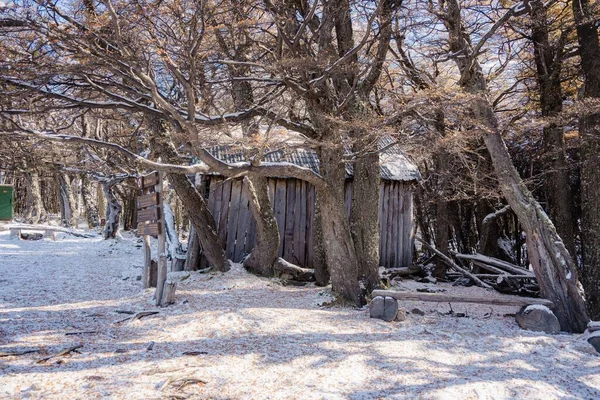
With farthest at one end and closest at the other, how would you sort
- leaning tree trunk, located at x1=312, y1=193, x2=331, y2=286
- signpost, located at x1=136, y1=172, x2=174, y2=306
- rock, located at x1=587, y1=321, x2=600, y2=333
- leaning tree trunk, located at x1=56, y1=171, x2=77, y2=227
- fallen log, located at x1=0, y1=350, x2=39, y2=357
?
leaning tree trunk, located at x1=56, y1=171, x2=77, y2=227
leaning tree trunk, located at x1=312, y1=193, x2=331, y2=286
signpost, located at x1=136, y1=172, x2=174, y2=306
rock, located at x1=587, y1=321, x2=600, y2=333
fallen log, located at x1=0, y1=350, x2=39, y2=357

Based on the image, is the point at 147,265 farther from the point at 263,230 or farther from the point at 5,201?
the point at 5,201

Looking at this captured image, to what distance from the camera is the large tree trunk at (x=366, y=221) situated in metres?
6.81

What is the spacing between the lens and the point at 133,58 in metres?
4.97

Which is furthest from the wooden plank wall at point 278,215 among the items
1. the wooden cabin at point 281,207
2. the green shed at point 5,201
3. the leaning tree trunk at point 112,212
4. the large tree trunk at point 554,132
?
the green shed at point 5,201

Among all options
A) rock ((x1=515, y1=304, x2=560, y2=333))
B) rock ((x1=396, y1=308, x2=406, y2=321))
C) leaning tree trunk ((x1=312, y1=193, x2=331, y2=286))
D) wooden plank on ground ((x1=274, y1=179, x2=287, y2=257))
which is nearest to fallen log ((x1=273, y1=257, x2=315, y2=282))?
leaning tree trunk ((x1=312, y1=193, x2=331, y2=286))

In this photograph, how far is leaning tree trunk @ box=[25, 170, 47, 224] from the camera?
19.6 m

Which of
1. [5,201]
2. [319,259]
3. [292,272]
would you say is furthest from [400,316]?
[5,201]

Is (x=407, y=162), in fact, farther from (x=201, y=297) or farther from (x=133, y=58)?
(x=133, y=58)

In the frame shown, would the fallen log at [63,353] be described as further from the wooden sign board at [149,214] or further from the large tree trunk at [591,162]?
the large tree trunk at [591,162]

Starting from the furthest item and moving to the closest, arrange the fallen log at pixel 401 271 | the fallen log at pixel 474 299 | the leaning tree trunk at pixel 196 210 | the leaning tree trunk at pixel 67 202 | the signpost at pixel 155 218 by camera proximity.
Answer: the leaning tree trunk at pixel 67 202, the fallen log at pixel 401 271, the leaning tree trunk at pixel 196 210, the signpost at pixel 155 218, the fallen log at pixel 474 299

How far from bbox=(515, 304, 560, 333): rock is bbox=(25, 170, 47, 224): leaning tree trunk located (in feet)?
66.0

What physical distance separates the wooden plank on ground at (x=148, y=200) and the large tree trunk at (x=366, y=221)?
3.04 m

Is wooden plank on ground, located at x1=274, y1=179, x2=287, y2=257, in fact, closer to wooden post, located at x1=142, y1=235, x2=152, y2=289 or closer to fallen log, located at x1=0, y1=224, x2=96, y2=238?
wooden post, located at x1=142, y1=235, x2=152, y2=289

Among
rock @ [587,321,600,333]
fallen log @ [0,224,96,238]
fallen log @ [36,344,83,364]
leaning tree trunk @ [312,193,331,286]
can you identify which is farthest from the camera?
fallen log @ [0,224,96,238]
